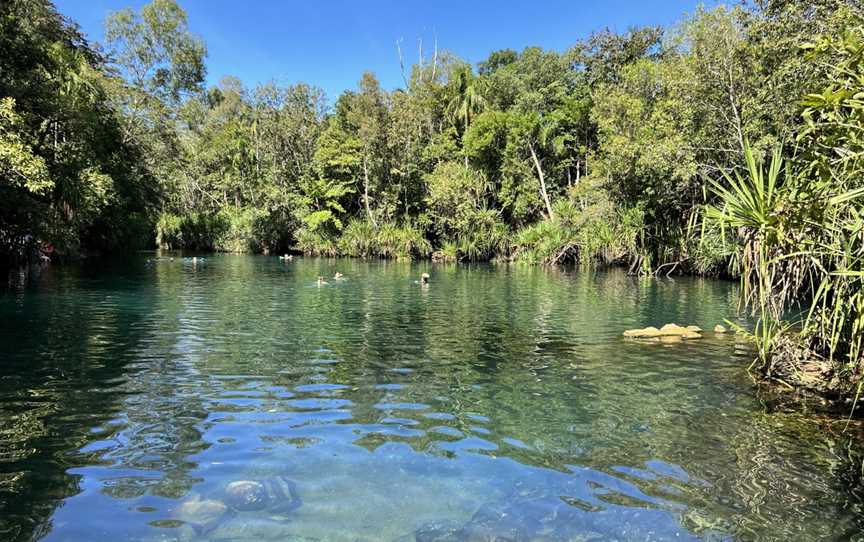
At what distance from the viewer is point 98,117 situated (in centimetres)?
3092

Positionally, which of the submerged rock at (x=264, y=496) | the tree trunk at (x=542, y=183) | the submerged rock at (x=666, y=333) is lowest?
the submerged rock at (x=264, y=496)

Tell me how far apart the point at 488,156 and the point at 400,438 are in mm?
42678

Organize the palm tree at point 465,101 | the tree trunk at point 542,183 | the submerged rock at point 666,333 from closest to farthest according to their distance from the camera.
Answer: the submerged rock at point 666,333 < the tree trunk at point 542,183 < the palm tree at point 465,101

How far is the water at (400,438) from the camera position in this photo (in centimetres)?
446

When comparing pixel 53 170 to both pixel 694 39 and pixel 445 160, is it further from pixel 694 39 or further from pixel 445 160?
pixel 445 160

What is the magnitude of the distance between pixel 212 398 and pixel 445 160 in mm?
43624

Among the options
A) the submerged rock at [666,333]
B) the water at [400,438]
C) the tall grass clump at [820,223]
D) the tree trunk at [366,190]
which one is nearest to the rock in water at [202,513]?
the water at [400,438]

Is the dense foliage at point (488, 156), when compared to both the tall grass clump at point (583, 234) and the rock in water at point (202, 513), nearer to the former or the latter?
the tall grass clump at point (583, 234)

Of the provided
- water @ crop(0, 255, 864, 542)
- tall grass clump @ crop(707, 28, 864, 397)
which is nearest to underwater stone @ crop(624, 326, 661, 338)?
water @ crop(0, 255, 864, 542)

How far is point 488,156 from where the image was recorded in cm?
4684

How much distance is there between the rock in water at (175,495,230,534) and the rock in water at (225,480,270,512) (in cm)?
10

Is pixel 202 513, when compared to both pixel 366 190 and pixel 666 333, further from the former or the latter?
pixel 366 190

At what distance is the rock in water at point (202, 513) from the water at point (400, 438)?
0.02 metres

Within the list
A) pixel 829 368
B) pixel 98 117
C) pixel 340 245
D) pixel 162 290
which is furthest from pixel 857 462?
pixel 340 245
